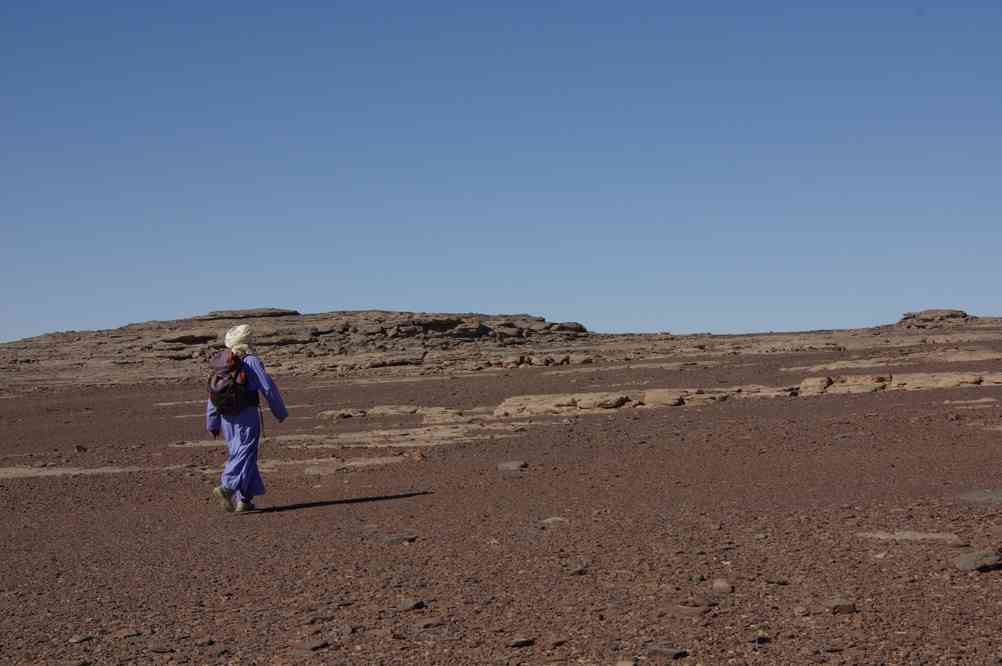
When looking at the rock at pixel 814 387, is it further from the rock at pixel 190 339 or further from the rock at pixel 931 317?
the rock at pixel 190 339

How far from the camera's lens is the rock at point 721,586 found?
7430 mm

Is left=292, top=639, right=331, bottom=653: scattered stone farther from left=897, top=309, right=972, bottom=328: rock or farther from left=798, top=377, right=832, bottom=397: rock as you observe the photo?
left=897, top=309, right=972, bottom=328: rock

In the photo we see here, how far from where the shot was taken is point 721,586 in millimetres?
7512

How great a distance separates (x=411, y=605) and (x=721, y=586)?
6.11 feet

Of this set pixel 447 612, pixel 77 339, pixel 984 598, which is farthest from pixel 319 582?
pixel 77 339

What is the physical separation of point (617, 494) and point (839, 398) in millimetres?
10731

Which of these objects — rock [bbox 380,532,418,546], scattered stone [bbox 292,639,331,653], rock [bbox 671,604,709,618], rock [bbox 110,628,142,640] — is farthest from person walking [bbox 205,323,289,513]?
rock [bbox 671,604,709,618]

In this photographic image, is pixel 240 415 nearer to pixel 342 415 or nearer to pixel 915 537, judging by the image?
pixel 915 537

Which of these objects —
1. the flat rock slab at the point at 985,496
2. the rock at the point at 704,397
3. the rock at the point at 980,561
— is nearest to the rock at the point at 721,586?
the rock at the point at 980,561

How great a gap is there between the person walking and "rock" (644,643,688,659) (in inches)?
279

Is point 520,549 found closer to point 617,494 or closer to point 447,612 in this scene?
point 447,612

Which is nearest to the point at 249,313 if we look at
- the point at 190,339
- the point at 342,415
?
the point at 190,339

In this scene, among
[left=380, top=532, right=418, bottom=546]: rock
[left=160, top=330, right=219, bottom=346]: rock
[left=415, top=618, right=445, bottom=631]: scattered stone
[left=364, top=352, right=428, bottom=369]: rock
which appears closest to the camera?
[left=415, top=618, right=445, bottom=631]: scattered stone

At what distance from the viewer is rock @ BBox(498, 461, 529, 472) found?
14.5 m
